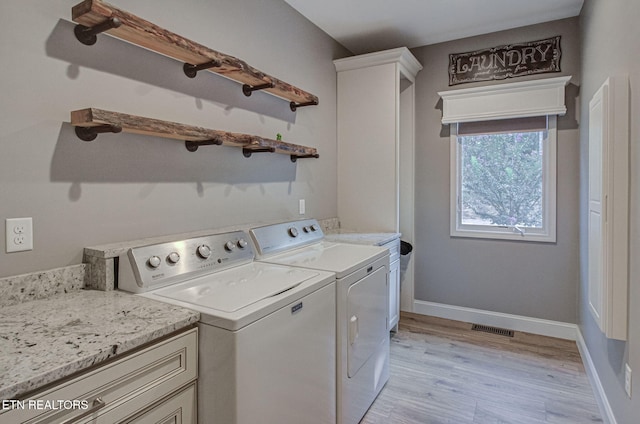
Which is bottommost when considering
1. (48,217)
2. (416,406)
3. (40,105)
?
(416,406)

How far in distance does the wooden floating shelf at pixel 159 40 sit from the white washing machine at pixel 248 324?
85 cm

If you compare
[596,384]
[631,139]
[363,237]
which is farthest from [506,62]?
[596,384]

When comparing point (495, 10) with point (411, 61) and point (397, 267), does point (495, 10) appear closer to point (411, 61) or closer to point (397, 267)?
point (411, 61)

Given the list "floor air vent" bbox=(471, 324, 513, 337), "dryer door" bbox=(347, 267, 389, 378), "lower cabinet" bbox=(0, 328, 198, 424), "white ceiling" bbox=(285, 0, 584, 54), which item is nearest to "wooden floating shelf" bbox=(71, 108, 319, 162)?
"lower cabinet" bbox=(0, 328, 198, 424)

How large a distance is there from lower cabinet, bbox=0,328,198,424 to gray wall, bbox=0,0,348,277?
24.4 inches

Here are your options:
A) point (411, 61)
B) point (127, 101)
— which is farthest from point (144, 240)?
point (411, 61)

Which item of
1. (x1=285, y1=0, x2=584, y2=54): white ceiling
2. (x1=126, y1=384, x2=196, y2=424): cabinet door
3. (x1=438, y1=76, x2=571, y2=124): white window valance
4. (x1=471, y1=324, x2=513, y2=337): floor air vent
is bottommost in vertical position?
(x1=471, y1=324, x2=513, y2=337): floor air vent

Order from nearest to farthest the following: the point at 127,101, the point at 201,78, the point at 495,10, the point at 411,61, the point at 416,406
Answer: the point at 127,101, the point at 201,78, the point at 416,406, the point at 495,10, the point at 411,61

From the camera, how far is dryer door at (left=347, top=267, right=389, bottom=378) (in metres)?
1.89

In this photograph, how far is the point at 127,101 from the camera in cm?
161

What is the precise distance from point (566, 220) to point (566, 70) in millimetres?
1196

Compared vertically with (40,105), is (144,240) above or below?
below

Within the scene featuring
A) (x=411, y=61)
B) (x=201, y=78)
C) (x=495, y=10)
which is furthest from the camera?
(x=411, y=61)

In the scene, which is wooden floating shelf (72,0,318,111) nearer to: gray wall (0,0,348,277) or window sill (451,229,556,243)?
gray wall (0,0,348,277)
